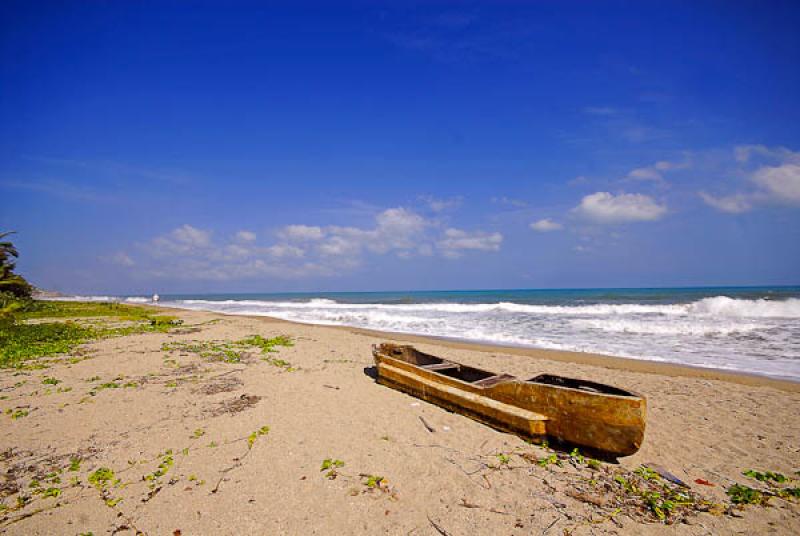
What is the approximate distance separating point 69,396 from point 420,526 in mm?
7386

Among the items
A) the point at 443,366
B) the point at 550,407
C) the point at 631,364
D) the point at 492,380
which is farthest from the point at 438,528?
the point at 631,364

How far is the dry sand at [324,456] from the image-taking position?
365 centimetres

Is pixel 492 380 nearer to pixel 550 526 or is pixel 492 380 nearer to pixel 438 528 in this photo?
pixel 550 526

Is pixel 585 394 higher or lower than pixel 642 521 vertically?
higher

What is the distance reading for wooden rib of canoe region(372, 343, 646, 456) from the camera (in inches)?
187

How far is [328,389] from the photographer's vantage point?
7895mm

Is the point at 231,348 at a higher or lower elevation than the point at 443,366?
lower

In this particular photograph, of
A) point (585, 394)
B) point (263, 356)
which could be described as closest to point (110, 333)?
point (263, 356)

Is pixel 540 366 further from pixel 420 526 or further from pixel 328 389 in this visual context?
pixel 420 526

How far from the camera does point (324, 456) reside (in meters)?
4.86

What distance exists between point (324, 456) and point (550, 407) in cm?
313

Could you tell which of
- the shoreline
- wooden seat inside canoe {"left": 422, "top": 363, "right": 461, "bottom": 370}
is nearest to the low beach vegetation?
wooden seat inside canoe {"left": 422, "top": 363, "right": 461, "bottom": 370}

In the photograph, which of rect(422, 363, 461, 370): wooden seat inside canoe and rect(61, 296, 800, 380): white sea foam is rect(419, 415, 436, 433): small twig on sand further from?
rect(61, 296, 800, 380): white sea foam

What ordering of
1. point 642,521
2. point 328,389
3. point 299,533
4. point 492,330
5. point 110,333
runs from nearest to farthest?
point 299,533 → point 642,521 → point 328,389 → point 110,333 → point 492,330
